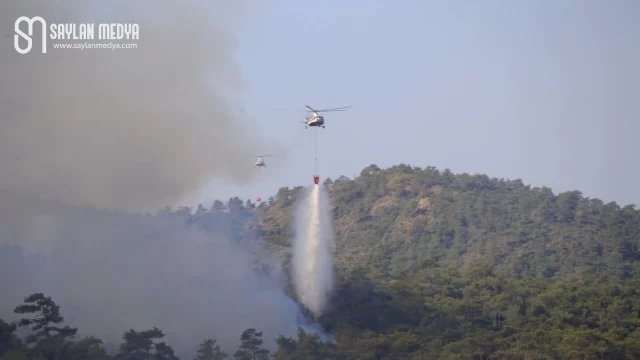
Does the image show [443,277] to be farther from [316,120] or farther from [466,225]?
[466,225]

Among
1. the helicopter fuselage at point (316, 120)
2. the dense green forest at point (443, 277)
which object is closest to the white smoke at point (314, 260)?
the dense green forest at point (443, 277)

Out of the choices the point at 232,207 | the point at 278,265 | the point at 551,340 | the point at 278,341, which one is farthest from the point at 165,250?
the point at 232,207

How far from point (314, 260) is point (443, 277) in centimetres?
1182

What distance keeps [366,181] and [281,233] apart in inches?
928

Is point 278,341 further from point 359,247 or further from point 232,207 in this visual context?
point 232,207

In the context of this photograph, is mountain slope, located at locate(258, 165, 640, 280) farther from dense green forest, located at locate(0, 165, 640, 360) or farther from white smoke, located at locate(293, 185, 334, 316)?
white smoke, located at locate(293, 185, 334, 316)

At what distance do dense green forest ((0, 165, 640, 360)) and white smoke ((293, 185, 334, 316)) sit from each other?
118cm

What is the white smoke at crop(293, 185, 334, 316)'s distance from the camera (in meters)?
81.2

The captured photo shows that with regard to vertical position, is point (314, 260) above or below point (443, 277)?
above

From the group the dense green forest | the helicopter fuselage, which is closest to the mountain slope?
the dense green forest

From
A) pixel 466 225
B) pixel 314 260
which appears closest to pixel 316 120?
pixel 314 260

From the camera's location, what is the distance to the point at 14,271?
78312mm

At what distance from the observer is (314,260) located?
82.5 metres

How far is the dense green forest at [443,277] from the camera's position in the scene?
69.3 metres
